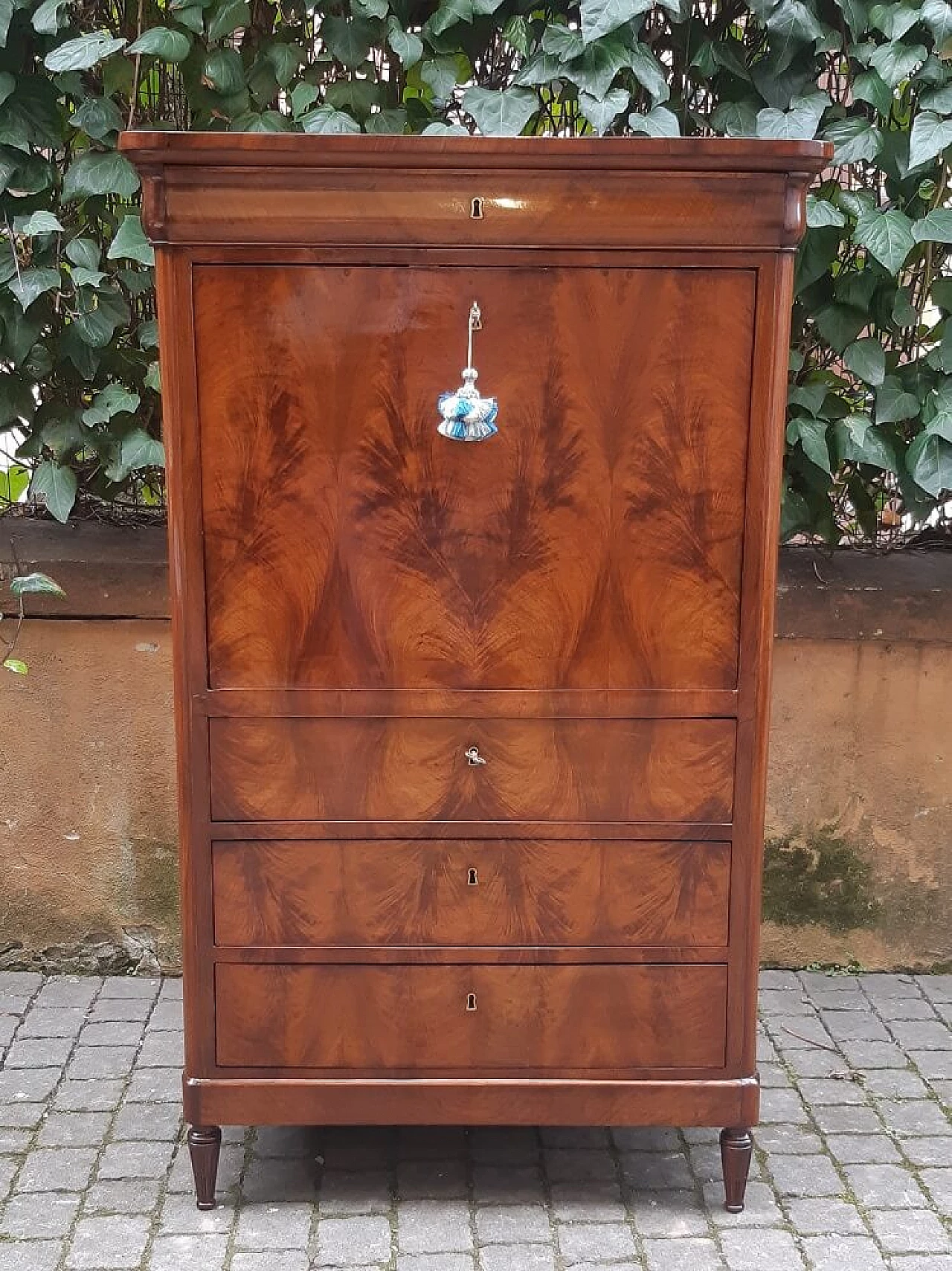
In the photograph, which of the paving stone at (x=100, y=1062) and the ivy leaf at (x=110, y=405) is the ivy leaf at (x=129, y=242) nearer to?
the ivy leaf at (x=110, y=405)

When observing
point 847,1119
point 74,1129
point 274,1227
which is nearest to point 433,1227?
point 274,1227

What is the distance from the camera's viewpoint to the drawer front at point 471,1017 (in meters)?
2.33

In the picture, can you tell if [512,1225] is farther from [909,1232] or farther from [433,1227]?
[909,1232]

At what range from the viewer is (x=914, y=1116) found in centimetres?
278

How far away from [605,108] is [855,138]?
58 centimetres

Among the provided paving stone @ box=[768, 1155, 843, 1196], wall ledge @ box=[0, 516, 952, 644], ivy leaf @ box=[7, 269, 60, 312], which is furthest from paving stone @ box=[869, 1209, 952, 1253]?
ivy leaf @ box=[7, 269, 60, 312]

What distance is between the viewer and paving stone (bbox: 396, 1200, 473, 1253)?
2338mm

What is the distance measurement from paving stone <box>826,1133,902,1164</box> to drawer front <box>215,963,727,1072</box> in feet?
1.66

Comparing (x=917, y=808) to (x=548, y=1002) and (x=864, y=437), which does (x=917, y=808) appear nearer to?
(x=864, y=437)

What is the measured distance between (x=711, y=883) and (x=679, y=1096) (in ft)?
1.31

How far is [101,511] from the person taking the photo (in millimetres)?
3350

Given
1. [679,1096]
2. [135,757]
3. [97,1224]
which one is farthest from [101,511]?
Result: [679,1096]

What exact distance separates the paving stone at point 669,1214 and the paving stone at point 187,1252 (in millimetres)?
763

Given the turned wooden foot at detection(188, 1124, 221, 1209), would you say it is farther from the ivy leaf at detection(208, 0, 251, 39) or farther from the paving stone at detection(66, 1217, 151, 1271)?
the ivy leaf at detection(208, 0, 251, 39)
